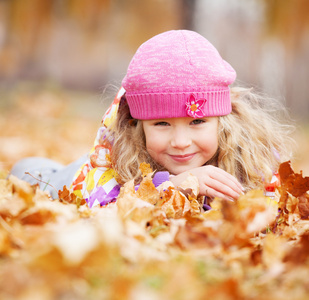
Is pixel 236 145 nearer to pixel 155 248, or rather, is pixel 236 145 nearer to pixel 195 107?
pixel 195 107

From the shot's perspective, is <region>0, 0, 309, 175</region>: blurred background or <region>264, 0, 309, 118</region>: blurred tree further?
<region>264, 0, 309, 118</region>: blurred tree

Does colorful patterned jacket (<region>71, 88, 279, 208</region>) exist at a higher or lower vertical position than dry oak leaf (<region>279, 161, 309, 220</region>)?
lower

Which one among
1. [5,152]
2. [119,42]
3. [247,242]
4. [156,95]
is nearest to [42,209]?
[247,242]

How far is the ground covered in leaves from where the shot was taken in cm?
107

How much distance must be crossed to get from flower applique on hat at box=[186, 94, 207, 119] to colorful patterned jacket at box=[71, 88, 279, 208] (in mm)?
345

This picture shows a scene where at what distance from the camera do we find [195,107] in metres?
2.36

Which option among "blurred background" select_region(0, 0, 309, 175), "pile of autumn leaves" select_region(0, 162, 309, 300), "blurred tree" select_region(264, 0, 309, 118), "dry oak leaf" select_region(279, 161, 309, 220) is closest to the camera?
"pile of autumn leaves" select_region(0, 162, 309, 300)

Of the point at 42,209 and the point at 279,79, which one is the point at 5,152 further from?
the point at 279,79

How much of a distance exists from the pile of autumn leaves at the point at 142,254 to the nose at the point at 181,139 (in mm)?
528

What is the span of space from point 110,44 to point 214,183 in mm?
11170

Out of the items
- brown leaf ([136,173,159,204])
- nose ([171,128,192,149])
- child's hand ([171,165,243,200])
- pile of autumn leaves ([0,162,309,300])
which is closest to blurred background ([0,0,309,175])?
nose ([171,128,192,149])

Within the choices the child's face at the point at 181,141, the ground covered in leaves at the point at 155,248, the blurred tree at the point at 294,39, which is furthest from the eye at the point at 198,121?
the blurred tree at the point at 294,39

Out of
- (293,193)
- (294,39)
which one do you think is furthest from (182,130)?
(294,39)

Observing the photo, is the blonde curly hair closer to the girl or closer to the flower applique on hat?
the girl
